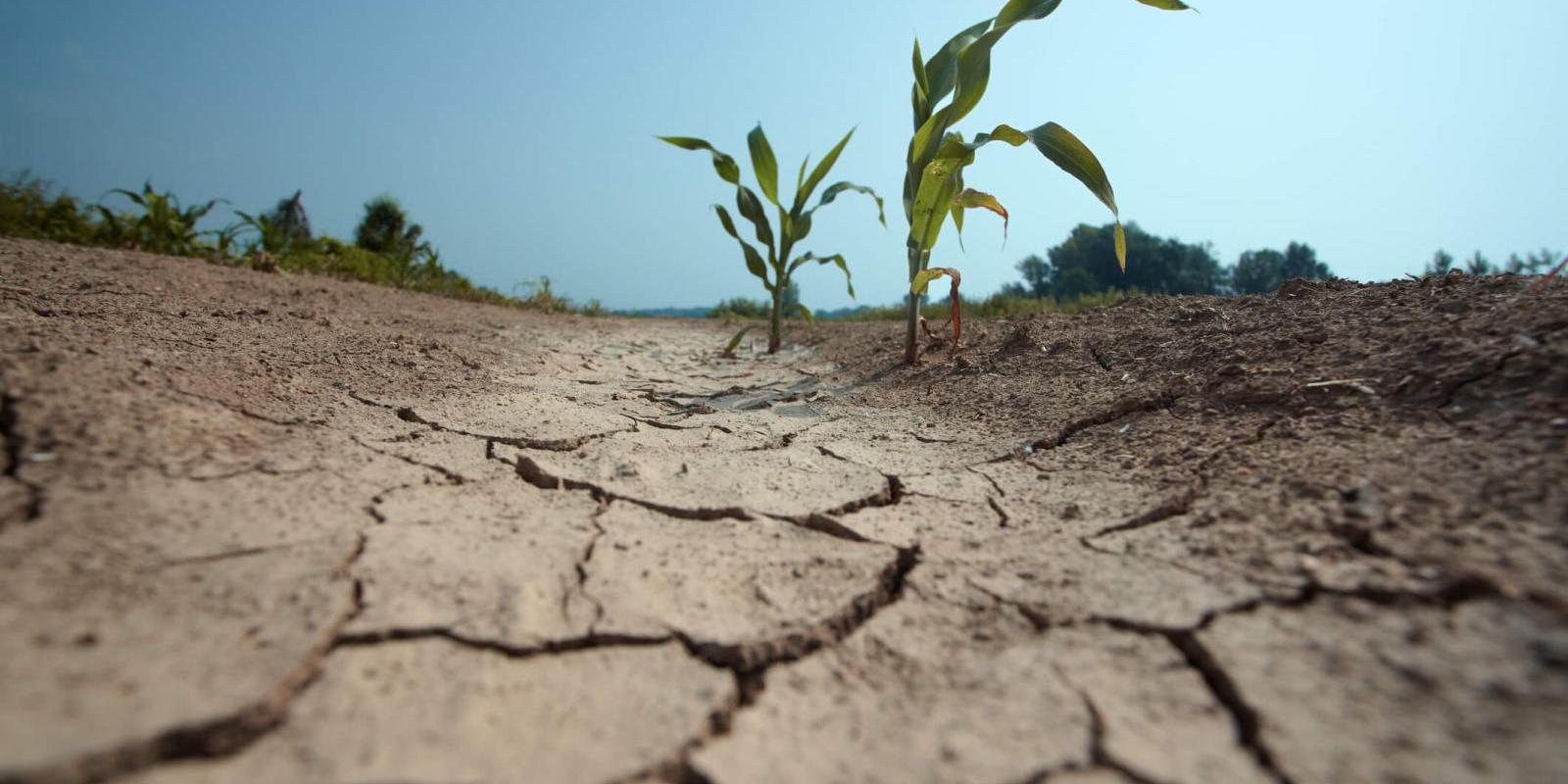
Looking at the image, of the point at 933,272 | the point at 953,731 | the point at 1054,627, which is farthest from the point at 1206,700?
the point at 933,272

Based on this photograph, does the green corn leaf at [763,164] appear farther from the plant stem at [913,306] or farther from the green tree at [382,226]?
the green tree at [382,226]

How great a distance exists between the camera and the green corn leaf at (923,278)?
2883 millimetres

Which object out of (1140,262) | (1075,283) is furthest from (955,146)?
(1140,262)

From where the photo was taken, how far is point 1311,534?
1.18 m

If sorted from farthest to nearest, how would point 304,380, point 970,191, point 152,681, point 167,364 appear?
point 970,191 → point 304,380 → point 167,364 → point 152,681

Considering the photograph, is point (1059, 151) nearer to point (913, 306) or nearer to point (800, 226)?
point (913, 306)

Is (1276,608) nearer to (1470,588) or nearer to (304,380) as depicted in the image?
(1470,588)

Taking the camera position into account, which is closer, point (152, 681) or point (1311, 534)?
point (152, 681)

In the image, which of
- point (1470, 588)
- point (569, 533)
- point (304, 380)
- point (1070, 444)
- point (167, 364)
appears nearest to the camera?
point (1470, 588)

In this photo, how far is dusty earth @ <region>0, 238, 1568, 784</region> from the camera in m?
0.81

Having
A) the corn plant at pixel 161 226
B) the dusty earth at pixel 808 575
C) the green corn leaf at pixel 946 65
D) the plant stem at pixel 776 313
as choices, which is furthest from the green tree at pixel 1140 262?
the corn plant at pixel 161 226

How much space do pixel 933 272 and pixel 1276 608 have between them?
2041 mm

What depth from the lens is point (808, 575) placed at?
1.29m

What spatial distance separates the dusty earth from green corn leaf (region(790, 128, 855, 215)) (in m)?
2.20
